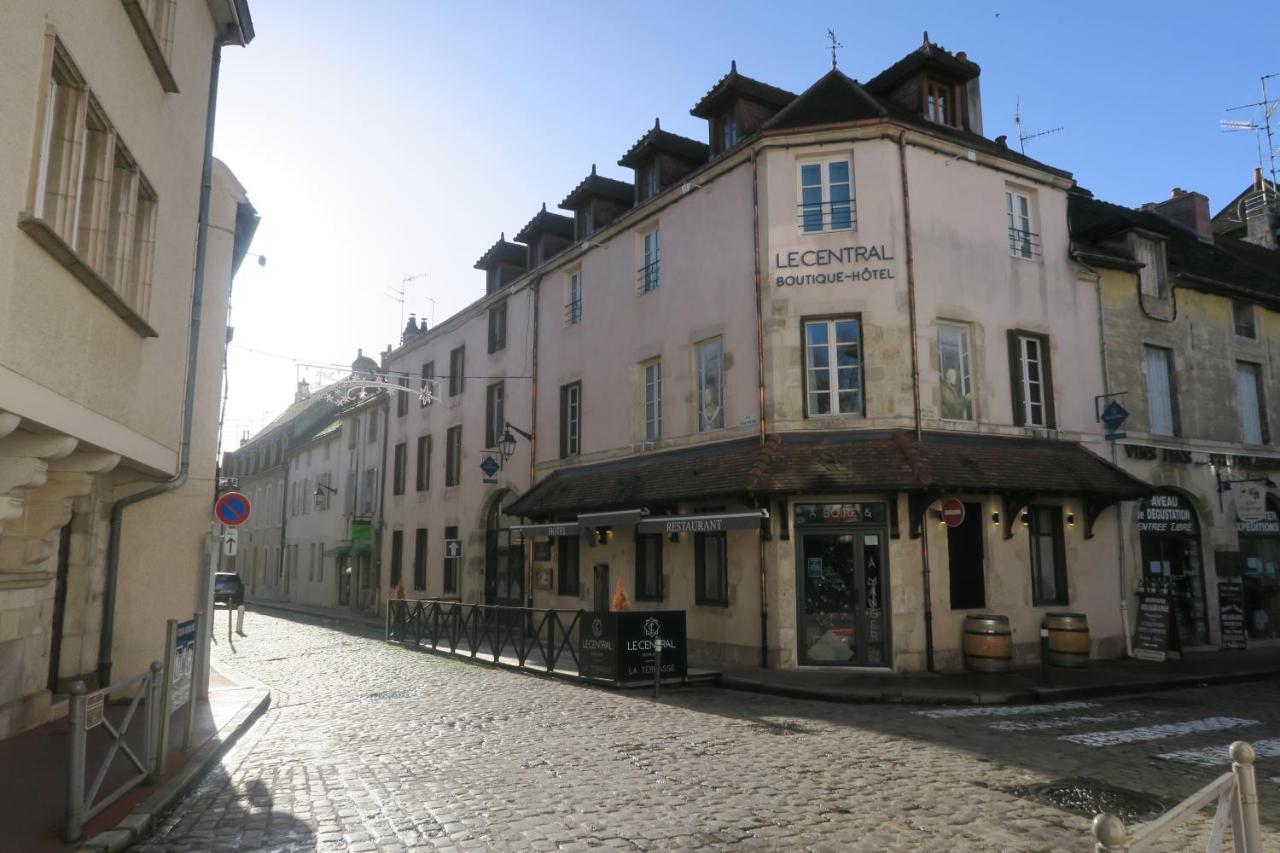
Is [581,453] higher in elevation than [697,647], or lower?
higher

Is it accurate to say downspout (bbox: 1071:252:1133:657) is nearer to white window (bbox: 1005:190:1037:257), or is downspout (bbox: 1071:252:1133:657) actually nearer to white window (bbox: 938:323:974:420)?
white window (bbox: 1005:190:1037:257)

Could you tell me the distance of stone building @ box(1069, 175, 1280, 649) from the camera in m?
16.7

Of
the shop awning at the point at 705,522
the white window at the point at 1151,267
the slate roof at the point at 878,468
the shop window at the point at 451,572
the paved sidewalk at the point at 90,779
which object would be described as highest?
the white window at the point at 1151,267

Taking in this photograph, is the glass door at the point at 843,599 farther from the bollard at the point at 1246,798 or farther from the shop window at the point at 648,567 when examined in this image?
the bollard at the point at 1246,798

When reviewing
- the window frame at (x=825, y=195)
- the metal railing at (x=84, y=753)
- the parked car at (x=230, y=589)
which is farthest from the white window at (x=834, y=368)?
the parked car at (x=230, y=589)

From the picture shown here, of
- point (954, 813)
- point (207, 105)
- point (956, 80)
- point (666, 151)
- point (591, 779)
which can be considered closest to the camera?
point (954, 813)

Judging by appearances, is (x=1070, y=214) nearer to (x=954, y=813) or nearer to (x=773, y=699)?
(x=773, y=699)

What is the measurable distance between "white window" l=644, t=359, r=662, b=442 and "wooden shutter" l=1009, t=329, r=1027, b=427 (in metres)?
6.54

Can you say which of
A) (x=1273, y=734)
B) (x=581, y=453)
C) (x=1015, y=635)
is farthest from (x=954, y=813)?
(x=581, y=453)

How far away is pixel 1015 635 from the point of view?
1425 centimetres

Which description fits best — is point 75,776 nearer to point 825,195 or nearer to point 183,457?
point 183,457

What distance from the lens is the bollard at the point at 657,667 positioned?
11.8 meters

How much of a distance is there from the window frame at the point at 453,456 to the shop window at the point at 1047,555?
16071 millimetres

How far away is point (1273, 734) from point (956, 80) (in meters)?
12.6
